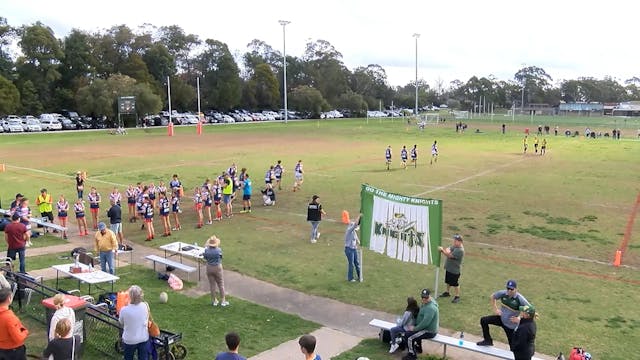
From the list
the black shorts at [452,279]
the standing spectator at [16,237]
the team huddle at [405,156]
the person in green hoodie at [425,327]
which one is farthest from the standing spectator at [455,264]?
the team huddle at [405,156]

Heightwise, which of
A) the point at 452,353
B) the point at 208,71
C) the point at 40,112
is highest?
the point at 208,71

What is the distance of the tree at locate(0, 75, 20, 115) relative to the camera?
70.8m

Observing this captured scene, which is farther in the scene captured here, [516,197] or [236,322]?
[516,197]

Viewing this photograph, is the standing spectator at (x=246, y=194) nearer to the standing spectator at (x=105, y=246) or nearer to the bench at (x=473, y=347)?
the standing spectator at (x=105, y=246)

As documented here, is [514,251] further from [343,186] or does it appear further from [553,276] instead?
[343,186]

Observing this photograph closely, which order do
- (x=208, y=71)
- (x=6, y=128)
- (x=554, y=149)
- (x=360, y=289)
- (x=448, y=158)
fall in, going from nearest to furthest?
1. (x=360, y=289)
2. (x=448, y=158)
3. (x=554, y=149)
4. (x=6, y=128)
5. (x=208, y=71)

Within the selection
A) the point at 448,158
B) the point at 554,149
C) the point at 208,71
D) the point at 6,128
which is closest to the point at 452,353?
the point at 448,158

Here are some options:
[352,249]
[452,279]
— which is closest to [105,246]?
[352,249]

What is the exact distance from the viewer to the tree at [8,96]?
70812 millimetres

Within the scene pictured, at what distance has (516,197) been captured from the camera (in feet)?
83.8

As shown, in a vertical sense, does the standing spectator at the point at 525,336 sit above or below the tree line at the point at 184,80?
below

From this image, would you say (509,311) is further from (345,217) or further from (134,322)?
(345,217)

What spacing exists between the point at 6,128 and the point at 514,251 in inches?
2724

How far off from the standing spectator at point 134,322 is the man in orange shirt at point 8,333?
4.34ft
